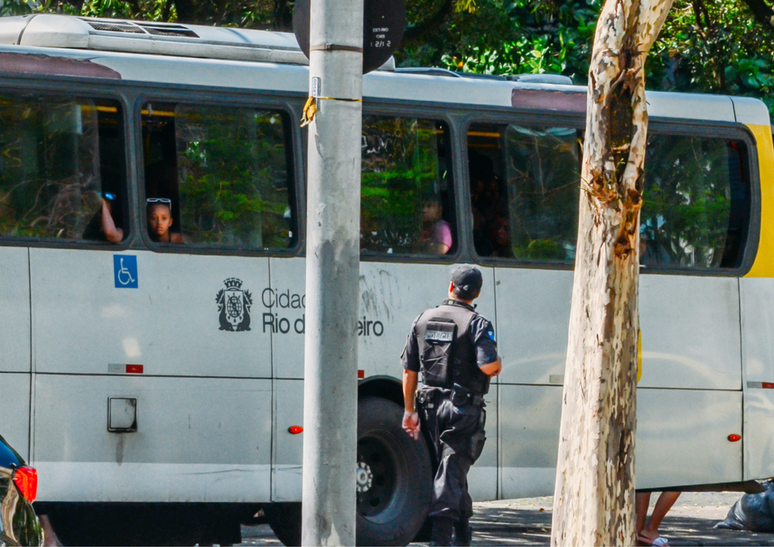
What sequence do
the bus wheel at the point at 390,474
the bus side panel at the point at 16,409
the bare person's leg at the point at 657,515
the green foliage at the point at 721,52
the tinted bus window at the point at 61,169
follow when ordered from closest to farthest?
the bus side panel at the point at 16,409 < the tinted bus window at the point at 61,169 < the bus wheel at the point at 390,474 < the bare person's leg at the point at 657,515 < the green foliage at the point at 721,52

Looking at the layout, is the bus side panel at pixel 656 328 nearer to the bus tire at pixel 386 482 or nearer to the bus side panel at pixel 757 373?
the bus side panel at pixel 757 373

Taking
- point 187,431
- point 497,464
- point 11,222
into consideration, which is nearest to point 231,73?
point 11,222

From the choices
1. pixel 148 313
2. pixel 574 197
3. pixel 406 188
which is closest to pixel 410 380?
pixel 406 188

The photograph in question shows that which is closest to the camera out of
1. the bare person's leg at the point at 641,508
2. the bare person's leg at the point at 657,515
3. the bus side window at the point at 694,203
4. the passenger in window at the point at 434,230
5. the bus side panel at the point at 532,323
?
the passenger in window at the point at 434,230

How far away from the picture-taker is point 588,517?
605 cm

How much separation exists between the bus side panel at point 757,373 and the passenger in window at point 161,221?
438 centimetres

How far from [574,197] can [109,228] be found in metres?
3.41

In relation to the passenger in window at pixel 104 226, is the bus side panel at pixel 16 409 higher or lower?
lower

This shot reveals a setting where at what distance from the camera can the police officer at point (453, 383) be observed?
7.56 m

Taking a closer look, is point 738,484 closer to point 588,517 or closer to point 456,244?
point 456,244

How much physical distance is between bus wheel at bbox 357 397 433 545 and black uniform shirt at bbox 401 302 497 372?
0.70 metres

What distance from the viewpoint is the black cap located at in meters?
7.59

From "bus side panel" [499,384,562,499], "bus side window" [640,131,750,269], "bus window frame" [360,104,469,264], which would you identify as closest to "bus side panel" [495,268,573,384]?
"bus side panel" [499,384,562,499]

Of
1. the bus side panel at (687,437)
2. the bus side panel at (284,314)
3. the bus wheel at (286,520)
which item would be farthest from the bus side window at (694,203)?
the bus wheel at (286,520)
